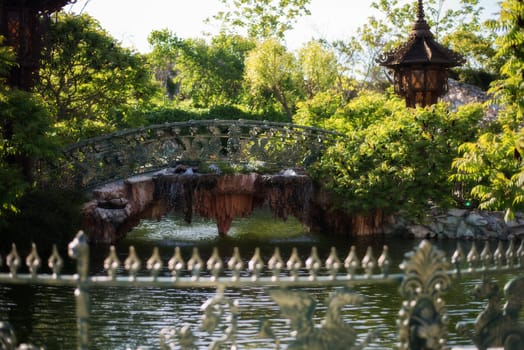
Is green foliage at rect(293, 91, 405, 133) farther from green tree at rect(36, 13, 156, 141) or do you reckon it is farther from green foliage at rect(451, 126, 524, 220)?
green foliage at rect(451, 126, 524, 220)

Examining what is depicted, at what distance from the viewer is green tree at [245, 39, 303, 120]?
32.6m

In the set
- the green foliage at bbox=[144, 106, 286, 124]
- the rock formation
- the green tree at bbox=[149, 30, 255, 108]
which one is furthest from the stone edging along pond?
the green tree at bbox=[149, 30, 255, 108]

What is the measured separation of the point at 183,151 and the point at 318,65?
14.8m

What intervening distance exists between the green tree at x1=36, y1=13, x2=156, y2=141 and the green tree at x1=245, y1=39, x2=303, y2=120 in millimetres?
11262

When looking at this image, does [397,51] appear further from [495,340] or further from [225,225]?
[495,340]

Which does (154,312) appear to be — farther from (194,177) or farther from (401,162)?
(401,162)

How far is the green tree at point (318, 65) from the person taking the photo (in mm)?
33062

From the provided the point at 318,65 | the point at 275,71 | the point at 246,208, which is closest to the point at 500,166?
the point at 246,208

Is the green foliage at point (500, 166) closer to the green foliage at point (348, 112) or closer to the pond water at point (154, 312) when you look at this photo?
the pond water at point (154, 312)

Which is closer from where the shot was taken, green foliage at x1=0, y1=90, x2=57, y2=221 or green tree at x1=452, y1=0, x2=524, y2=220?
green tree at x1=452, y1=0, x2=524, y2=220

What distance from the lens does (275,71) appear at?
1294 inches

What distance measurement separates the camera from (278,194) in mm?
19109

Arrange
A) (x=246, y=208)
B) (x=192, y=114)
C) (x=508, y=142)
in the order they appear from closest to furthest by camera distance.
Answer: (x=508, y=142)
(x=246, y=208)
(x=192, y=114)

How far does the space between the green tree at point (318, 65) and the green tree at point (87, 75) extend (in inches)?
483
